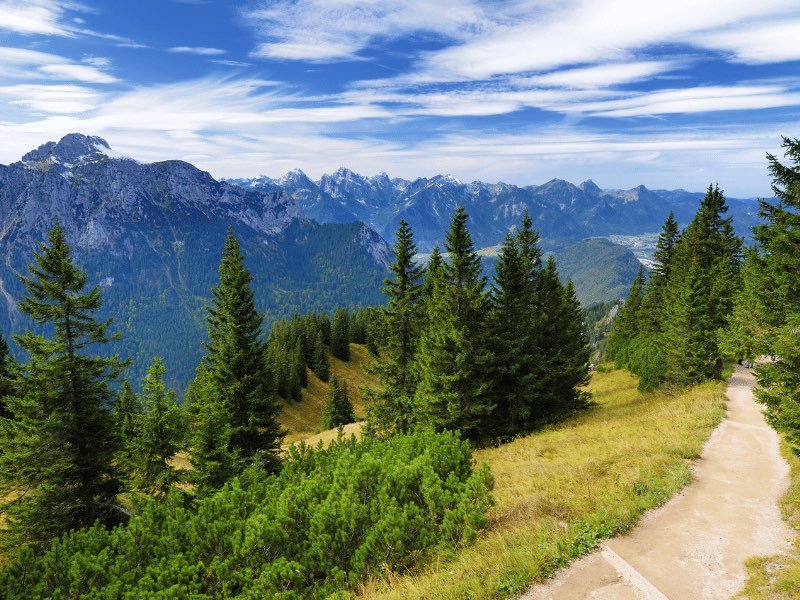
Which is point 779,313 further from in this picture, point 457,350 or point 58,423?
point 58,423

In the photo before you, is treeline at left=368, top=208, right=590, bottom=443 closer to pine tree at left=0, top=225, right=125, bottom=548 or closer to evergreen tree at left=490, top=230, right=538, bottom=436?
evergreen tree at left=490, top=230, right=538, bottom=436

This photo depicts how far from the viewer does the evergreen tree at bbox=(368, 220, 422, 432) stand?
28.8m

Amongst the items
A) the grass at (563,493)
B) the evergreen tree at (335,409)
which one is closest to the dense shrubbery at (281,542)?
the grass at (563,493)

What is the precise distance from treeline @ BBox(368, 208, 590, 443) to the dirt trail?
Result: 36.0 feet

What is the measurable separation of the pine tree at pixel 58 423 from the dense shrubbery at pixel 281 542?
1219 cm

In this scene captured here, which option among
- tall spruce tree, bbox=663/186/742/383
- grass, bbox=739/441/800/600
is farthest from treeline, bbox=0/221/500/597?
tall spruce tree, bbox=663/186/742/383

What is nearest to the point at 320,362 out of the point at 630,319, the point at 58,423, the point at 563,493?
the point at 630,319

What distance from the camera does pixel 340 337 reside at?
101312 millimetres

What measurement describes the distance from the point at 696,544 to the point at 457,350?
14379 millimetres

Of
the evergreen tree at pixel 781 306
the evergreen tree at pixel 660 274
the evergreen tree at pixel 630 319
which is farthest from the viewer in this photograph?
the evergreen tree at pixel 630 319

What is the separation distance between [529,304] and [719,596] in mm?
20361

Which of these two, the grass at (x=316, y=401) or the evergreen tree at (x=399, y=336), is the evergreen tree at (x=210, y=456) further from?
the grass at (x=316, y=401)

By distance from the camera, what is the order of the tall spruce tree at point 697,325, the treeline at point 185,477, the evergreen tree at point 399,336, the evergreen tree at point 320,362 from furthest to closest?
the evergreen tree at point 320,362, the tall spruce tree at point 697,325, the evergreen tree at point 399,336, the treeline at point 185,477

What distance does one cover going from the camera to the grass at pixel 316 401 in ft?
234
